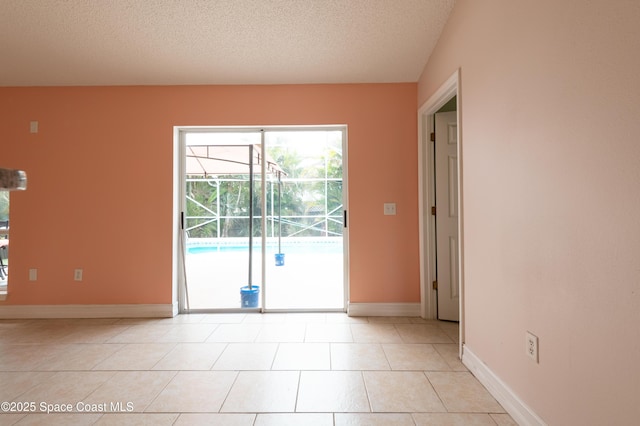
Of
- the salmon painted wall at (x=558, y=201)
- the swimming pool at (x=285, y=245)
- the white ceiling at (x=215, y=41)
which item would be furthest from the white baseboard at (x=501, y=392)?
the white ceiling at (x=215, y=41)

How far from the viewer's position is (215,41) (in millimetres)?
2818

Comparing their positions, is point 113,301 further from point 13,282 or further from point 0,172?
point 0,172

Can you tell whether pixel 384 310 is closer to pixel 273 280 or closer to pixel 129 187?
pixel 273 280

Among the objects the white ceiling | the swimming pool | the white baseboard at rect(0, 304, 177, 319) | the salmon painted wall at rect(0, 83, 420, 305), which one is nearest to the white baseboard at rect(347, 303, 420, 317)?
the salmon painted wall at rect(0, 83, 420, 305)

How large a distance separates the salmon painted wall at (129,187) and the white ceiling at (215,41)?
222 millimetres

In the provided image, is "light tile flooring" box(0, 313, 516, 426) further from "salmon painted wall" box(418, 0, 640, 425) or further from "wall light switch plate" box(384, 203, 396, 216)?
"wall light switch plate" box(384, 203, 396, 216)

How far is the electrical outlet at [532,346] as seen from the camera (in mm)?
1593

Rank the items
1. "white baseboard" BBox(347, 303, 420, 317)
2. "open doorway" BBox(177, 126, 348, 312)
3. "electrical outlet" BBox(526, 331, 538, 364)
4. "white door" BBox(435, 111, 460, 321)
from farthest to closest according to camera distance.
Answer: "open doorway" BBox(177, 126, 348, 312) → "white baseboard" BBox(347, 303, 420, 317) → "white door" BBox(435, 111, 460, 321) → "electrical outlet" BBox(526, 331, 538, 364)

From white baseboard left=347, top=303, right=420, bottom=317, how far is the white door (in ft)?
0.90

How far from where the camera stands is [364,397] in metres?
1.93

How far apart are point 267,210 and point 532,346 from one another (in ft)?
8.82

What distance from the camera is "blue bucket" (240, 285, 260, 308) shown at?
11.9 ft

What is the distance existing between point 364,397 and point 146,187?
2.94 m

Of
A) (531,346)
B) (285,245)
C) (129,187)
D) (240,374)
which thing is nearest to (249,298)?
(285,245)
